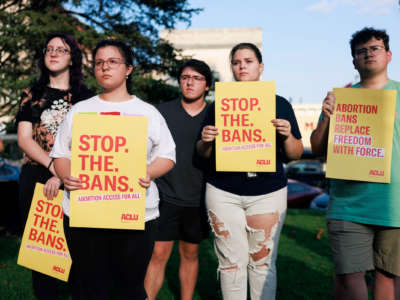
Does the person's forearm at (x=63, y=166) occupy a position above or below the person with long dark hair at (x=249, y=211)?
above

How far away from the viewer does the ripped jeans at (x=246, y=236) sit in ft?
9.46

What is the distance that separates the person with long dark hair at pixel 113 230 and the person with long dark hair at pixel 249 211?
1.84ft

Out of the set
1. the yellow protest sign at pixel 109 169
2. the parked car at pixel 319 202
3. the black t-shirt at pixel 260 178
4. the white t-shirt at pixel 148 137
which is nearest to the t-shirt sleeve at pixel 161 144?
the white t-shirt at pixel 148 137

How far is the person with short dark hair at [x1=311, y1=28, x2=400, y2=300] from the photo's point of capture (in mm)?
2496

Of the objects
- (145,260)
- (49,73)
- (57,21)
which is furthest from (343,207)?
(57,21)

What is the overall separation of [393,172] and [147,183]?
1.48 m

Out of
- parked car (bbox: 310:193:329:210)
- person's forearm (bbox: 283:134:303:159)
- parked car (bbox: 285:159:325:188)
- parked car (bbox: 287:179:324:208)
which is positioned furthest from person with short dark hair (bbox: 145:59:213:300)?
parked car (bbox: 285:159:325:188)

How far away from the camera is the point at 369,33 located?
2.57 m

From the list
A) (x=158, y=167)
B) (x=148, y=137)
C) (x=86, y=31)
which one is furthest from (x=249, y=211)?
(x=86, y=31)

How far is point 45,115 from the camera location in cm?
276

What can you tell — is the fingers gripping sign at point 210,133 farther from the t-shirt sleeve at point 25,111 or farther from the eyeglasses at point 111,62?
the t-shirt sleeve at point 25,111

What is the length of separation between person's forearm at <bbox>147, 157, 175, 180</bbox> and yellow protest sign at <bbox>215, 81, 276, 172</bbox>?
48cm

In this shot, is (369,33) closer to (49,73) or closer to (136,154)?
(136,154)

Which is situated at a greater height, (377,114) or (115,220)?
(377,114)
